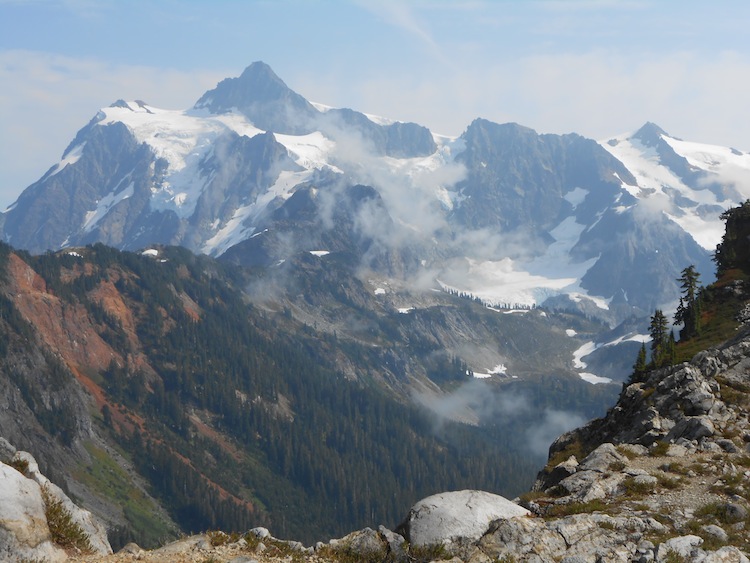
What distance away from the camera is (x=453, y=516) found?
3092 centimetres

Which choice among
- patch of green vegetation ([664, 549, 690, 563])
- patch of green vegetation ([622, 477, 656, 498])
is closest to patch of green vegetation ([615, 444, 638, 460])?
patch of green vegetation ([622, 477, 656, 498])

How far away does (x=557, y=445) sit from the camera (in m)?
Answer: 67.2

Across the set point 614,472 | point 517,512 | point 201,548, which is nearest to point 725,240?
point 614,472

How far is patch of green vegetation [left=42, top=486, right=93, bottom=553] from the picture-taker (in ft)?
96.0

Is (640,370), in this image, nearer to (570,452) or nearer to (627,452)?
(570,452)

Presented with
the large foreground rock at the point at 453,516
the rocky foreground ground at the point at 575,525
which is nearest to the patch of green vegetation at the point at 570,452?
the rocky foreground ground at the point at 575,525

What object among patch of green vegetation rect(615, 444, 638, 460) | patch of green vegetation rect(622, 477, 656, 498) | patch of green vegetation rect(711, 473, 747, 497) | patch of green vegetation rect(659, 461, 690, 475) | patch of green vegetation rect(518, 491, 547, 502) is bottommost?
patch of green vegetation rect(518, 491, 547, 502)

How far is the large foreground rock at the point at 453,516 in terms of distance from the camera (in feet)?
99.3

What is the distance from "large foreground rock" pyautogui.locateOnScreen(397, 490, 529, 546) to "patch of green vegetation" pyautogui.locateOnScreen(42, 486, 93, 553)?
12.1 meters

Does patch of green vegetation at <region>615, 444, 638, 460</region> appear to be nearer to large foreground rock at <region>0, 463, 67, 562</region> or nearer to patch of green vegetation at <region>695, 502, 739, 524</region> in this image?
patch of green vegetation at <region>695, 502, 739, 524</region>

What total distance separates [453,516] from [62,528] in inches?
578

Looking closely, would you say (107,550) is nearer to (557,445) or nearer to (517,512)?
(517,512)

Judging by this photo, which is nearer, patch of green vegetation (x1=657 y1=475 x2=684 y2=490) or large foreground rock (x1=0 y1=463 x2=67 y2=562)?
large foreground rock (x1=0 y1=463 x2=67 y2=562)

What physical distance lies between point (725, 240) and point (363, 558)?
86.9 metres
